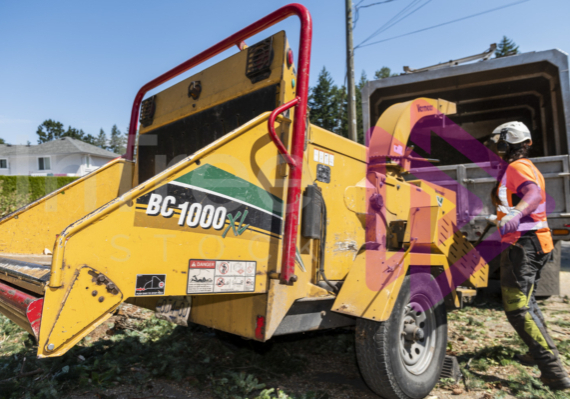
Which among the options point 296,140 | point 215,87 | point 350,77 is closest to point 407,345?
point 296,140

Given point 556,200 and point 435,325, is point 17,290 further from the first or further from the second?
point 556,200

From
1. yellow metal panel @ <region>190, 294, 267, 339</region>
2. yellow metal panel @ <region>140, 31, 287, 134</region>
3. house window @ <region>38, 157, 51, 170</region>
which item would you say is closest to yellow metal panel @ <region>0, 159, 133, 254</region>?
A: yellow metal panel @ <region>140, 31, 287, 134</region>

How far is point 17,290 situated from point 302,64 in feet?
6.34

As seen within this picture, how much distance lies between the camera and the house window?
4000cm

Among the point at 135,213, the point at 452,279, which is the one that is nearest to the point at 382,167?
the point at 452,279

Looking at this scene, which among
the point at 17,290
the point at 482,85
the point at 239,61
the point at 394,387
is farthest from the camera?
the point at 482,85

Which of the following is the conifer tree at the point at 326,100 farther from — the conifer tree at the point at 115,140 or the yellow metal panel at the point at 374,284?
the conifer tree at the point at 115,140

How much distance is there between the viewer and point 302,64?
237 cm

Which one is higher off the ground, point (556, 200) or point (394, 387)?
point (556, 200)

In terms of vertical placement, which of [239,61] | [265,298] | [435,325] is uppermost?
[239,61]

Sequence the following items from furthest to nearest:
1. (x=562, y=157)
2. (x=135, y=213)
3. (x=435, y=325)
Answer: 1. (x=562, y=157)
2. (x=435, y=325)
3. (x=135, y=213)

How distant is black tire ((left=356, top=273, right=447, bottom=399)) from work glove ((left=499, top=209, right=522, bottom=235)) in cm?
67

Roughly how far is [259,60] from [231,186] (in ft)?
3.23

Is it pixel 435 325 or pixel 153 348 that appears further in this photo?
pixel 153 348
